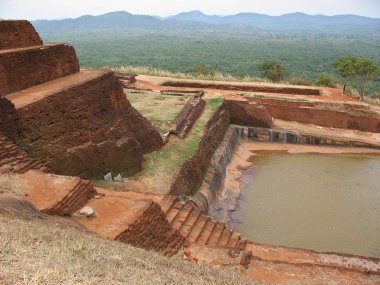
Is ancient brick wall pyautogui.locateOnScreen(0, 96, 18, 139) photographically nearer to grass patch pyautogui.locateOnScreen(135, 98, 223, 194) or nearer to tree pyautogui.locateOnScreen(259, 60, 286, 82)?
grass patch pyautogui.locateOnScreen(135, 98, 223, 194)

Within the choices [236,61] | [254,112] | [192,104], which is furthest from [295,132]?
[236,61]

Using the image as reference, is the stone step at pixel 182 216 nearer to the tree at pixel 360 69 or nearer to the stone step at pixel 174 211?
the stone step at pixel 174 211

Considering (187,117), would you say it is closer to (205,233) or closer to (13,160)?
(205,233)

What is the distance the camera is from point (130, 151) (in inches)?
394

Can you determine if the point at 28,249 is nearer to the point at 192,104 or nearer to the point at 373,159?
the point at 192,104

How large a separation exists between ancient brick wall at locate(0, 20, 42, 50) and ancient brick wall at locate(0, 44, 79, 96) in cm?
50

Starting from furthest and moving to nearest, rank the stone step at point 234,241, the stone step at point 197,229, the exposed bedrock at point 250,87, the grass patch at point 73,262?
the exposed bedrock at point 250,87, the stone step at point 234,241, the stone step at point 197,229, the grass patch at point 73,262

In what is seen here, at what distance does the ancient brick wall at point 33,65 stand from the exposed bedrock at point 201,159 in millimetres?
3724

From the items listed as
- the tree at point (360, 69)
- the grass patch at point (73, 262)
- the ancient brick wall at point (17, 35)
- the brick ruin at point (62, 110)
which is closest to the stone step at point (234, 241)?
the grass patch at point (73, 262)

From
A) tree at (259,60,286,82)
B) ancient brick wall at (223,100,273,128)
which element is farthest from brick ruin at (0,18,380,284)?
tree at (259,60,286,82)

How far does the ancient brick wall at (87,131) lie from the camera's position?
775cm

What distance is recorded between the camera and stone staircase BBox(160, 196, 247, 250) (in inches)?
287

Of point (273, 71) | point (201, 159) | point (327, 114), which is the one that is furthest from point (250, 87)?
point (201, 159)

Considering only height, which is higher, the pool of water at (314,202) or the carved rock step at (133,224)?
the carved rock step at (133,224)
